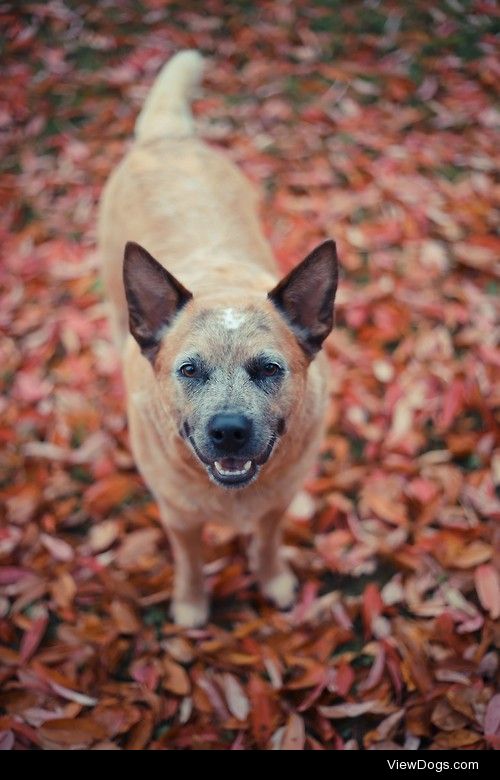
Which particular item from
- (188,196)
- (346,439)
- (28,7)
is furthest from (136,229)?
(28,7)

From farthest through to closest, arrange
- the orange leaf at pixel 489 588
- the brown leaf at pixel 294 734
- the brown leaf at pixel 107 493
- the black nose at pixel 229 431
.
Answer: the brown leaf at pixel 107 493
the orange leaf at pixel 489 588
the brown leaf at pixel 294 734
the black nose at pixel 229 431

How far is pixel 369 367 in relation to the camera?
3.71m

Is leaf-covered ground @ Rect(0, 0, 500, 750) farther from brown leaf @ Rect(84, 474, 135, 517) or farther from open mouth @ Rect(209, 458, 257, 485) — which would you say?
open mouth @ Rect(209, 458, 257, 485)

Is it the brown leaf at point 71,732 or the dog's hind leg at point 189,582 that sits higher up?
the dog's hind leg at point 189,582

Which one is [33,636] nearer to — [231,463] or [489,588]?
[231,463]

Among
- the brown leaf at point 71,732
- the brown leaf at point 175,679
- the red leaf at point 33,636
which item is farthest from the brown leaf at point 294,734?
the red leaf at point 33,636

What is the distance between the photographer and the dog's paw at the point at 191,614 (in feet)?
9.66

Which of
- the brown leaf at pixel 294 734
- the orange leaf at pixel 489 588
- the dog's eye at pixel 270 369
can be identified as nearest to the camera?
the dog's eye at pixel 270 369

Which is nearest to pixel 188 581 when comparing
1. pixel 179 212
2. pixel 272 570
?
pixel 272 570

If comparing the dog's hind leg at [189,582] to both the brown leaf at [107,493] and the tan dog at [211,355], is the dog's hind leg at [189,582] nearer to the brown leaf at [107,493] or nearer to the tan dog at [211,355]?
the tan dog at [211,355]

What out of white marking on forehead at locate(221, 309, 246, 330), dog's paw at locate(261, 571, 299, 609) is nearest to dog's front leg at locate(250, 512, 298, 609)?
dog's paw at locate(261, 571, 299, 609)

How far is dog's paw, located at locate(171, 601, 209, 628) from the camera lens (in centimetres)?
294

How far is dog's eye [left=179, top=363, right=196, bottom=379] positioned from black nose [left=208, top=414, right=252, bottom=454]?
Result: 0.62ft

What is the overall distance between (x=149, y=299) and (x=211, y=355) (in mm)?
341
